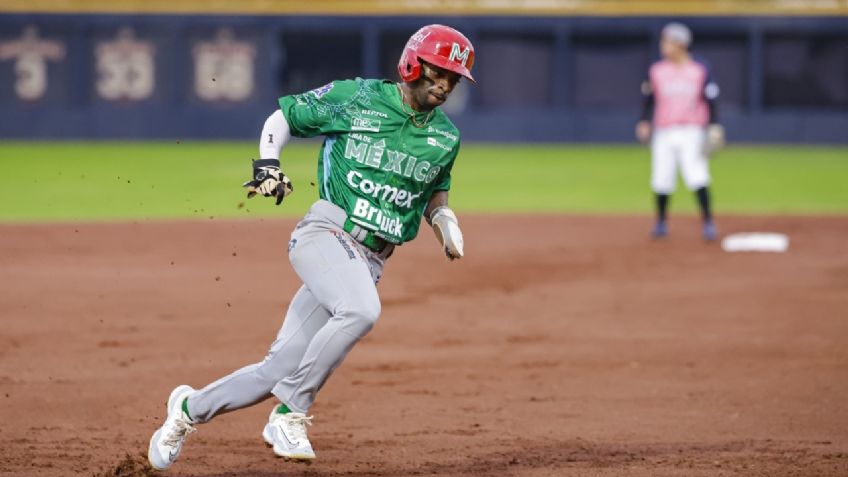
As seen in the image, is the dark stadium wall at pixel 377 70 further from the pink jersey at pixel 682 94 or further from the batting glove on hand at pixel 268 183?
the batting glove on hand at pixel 268 183

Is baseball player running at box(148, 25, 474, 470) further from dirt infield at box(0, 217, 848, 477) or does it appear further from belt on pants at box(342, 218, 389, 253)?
dirt infield at box(0, 217, 848, 477)

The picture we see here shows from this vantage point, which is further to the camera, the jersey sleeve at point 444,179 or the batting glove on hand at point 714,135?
the batting glove on hand at point 714,135

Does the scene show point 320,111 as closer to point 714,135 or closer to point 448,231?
point 448,231

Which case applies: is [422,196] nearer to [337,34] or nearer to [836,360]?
[836,360]

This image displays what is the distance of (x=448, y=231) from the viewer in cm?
566

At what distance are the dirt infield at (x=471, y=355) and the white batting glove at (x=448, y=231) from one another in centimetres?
98

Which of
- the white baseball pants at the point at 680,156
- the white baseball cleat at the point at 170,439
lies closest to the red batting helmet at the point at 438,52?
the white baseball cleat at the point at 170,439

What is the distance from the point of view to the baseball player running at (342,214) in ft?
17.2

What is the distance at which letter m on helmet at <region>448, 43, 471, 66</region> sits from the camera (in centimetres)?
537

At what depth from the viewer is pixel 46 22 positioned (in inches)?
1074

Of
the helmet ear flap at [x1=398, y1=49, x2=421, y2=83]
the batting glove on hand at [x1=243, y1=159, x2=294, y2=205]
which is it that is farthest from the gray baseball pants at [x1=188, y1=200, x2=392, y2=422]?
the helmet ear flap at [x1=398, y1=49, x2=421, y2=83]

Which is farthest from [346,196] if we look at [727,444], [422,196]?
[727,444]

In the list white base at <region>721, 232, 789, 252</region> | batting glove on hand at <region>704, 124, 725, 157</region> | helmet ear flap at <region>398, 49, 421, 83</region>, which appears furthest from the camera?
batting glove on hand at <region>704, 124, 725, 157</region>

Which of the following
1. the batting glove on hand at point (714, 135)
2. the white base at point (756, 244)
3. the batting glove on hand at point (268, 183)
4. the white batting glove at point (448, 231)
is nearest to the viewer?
the batting glove on hand at point (268, 183)
